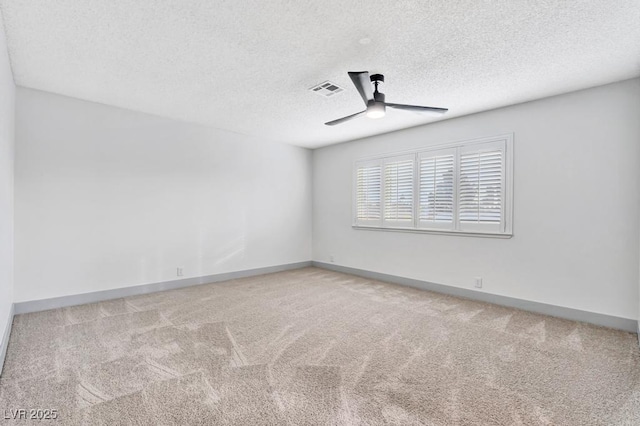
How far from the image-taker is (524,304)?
13.0 ft

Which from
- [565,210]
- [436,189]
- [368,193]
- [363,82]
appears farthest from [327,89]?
[565,210]

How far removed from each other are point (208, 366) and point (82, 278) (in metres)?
2.79

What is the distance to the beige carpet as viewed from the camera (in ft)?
6.28

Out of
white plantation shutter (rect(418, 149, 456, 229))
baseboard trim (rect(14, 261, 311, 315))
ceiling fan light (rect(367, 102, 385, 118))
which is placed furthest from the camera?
white plantation shutter (rect(418, 149, 456, 229))

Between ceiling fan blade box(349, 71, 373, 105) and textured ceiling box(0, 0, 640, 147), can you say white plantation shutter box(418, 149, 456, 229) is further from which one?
ceiling fan blade box(349, 71, 373, 105)

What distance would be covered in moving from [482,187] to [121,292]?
5.40 m

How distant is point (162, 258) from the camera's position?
477 centimetres

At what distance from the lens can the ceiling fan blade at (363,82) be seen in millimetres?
2574

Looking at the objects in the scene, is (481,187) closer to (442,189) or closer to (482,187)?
(482,187)

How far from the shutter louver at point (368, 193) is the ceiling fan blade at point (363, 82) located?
9.52 ft

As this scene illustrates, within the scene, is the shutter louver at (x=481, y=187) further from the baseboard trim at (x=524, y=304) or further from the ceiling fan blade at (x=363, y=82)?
the ceiling fan blade at (x=363, y=82)

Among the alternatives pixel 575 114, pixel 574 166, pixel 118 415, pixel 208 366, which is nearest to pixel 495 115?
pixel 575 114

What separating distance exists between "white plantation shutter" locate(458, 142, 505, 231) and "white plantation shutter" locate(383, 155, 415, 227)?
2.88 feet

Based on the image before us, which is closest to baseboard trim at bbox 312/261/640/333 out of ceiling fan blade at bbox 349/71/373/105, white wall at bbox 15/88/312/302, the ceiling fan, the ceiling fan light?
white wall at bbox 15/88/312/302
